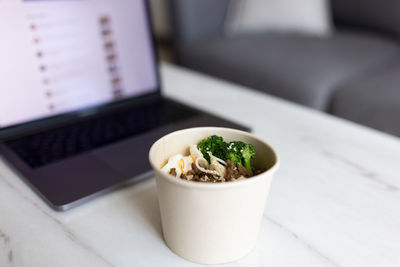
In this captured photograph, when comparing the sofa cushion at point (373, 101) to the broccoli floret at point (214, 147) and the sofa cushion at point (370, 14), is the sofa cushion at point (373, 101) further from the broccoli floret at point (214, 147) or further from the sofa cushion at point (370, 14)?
the broccoli floret at point (214, 147)

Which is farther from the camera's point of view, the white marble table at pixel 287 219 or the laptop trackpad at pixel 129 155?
the laptop trackpad at pixel 129 155

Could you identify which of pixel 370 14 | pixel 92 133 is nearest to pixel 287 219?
pixel 92 133

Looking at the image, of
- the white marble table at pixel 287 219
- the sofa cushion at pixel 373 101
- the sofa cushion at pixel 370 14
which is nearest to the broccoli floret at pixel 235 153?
the white marble table at pixel 287 219

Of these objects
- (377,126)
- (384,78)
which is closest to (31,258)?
(377,126)

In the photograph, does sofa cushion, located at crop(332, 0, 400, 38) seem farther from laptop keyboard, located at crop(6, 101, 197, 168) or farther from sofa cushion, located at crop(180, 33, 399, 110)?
laptop keyboard, located at crop(6, 101, 197, 168)

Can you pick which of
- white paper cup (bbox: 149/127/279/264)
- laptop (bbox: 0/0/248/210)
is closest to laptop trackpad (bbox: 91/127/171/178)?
laptop (bbox: 0/0/248/210)

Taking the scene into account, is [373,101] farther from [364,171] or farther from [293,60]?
[364,171]
